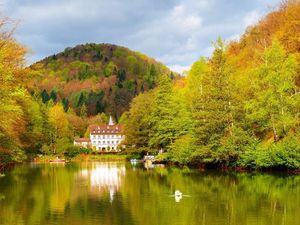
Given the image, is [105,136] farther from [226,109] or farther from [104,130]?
[226,109]

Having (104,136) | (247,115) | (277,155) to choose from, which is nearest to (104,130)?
(104,136)

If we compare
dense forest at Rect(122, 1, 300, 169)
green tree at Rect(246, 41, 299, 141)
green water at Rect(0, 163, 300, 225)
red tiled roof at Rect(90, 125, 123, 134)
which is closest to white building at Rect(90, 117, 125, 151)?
red tiled roof at Rect(90, 125, 123, 134)

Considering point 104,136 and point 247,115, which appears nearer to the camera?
point 247,115

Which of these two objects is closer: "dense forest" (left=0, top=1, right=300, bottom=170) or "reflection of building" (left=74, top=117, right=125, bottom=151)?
"dense forest" (left=0, top=1, right=300, bottom=170)

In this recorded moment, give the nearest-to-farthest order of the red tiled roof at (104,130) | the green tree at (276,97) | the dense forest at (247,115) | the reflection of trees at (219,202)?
the reflection of trees at (219,202) < the dense forest at (247,115) < the green tree at (276,97) < the red tiled roof at (104,130)

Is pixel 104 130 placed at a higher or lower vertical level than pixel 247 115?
higher

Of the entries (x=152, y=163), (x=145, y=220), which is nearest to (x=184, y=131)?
(x=152, y=163)

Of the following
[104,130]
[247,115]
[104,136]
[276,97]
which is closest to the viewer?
[276,97]

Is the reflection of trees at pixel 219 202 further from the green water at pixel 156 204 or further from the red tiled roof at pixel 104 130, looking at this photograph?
the red tiled roof at pixel 104 130

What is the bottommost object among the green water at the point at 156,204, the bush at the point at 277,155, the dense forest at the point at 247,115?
the green water at the point at 156,204

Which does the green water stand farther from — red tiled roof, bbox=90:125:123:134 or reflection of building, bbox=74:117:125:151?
red tiled roof, bbox=90:125:123:134

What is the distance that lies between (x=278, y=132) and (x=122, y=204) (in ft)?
73.3

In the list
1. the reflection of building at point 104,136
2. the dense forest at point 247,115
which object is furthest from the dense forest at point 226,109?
the reflection of building at point 104,136

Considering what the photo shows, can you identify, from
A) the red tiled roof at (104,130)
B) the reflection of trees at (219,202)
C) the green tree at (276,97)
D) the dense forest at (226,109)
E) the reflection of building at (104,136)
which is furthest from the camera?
the red tiled roof at (104,130)
